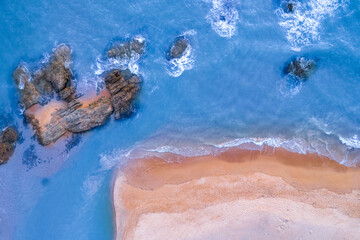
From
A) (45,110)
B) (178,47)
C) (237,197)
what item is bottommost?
(237,197)

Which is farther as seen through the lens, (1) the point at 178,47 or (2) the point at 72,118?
(1) the point at 178,47

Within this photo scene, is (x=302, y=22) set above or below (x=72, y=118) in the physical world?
above

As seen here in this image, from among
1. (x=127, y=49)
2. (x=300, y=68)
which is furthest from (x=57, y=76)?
(x=300, y=68)

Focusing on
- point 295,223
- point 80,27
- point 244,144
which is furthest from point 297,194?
point 80,27

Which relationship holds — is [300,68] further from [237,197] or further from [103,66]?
[103,66]

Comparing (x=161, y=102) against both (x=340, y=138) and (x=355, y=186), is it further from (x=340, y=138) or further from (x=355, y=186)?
(x=355, y=186)
